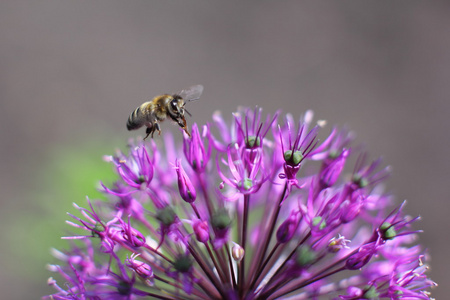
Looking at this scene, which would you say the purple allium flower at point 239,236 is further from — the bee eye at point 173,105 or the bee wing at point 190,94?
the bee wing at point 190,94

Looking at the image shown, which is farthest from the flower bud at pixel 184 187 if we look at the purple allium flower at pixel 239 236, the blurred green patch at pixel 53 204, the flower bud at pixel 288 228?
the blurred green patch at pixel 53 204

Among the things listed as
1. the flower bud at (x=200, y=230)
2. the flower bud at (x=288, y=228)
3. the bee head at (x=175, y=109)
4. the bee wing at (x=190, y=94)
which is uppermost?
the bee wing at (x=190, y=94)

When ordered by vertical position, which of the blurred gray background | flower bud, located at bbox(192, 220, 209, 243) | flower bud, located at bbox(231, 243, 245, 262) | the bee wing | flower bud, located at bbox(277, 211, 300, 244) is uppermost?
the blurred gray background

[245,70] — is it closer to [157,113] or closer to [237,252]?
[157,113]

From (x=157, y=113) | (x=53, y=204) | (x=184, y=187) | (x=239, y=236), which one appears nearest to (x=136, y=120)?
(x=157, y=113)

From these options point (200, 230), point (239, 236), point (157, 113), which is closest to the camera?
point (200, 230)

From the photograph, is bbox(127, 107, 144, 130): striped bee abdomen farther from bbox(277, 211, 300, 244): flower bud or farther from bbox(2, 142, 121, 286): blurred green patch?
bbox(277, 211, 300, 244): flower bud

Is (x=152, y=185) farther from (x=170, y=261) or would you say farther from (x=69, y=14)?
(x=69, y=14)

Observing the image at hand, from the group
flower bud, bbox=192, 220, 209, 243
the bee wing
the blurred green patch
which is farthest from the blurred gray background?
flower bud, bbox=192, 220, 209, 243

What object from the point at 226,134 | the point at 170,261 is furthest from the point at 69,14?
the point at 170,261
